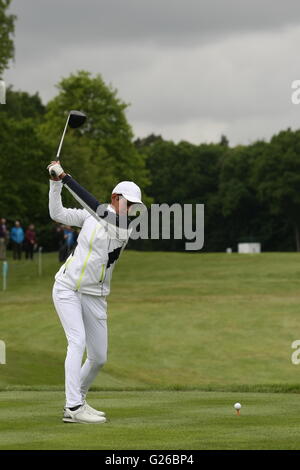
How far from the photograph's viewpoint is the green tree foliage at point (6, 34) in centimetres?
6141

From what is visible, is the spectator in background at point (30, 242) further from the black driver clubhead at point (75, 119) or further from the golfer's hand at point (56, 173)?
the golfer's hand at point (56, 173)

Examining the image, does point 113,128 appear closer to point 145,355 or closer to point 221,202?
point 221,202

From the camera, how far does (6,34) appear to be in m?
62.0

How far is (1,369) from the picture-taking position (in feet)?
73.9

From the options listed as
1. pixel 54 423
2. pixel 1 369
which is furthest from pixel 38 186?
pixel 54 423

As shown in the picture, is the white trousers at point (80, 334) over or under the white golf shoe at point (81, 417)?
over

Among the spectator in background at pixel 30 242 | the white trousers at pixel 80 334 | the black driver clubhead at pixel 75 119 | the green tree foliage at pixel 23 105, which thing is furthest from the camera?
the green tree foliage at pixel 23 105

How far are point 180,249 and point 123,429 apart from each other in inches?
4429

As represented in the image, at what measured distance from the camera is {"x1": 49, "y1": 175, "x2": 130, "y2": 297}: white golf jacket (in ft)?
36.6

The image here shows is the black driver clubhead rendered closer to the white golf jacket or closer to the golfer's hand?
the white golf jacket

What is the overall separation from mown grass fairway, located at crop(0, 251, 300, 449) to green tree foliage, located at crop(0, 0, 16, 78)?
38.7 ft

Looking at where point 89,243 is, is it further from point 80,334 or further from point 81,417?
point 81,417

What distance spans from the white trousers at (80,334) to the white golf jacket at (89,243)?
12cm

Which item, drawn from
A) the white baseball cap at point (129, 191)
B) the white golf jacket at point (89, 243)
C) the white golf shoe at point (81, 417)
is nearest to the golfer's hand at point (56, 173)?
the white golf jacket at point (89, 243)
